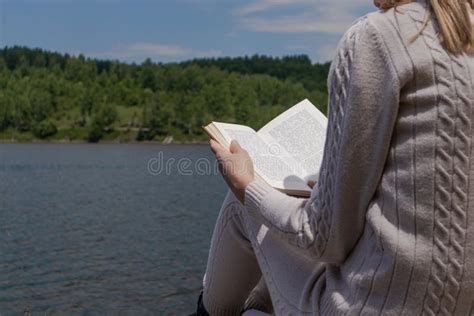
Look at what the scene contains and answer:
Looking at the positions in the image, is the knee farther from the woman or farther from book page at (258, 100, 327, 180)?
the woman

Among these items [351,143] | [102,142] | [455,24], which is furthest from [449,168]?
[102,142]

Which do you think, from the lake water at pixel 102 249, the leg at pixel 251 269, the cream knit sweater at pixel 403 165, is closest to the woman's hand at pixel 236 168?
the leg at pixel 251 269

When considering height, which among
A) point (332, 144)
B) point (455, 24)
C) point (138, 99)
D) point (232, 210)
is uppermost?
point (455, 24)

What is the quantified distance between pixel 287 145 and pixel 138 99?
121961mm

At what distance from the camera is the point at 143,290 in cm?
806

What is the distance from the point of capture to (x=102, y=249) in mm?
12438

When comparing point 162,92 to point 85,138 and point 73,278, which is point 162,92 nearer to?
point 85,138

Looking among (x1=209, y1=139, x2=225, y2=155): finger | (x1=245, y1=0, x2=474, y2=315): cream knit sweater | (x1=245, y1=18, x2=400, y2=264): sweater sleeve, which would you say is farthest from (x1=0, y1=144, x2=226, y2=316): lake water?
(x1=245, y1=0, x2=474, y2=315): cream knit sweater

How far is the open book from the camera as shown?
247 centimetres

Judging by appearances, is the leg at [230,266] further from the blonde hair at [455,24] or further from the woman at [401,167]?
the blonde hair at [455,24]

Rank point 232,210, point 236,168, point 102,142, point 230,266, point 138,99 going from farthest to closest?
point 138,99
point 102,142
point 230,266
point 232,210
point 236,168

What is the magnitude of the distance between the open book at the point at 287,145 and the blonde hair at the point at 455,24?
876 millimetres

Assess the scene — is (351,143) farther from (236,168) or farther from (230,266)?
(230,266)

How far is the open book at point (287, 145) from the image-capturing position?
8.11ft
